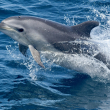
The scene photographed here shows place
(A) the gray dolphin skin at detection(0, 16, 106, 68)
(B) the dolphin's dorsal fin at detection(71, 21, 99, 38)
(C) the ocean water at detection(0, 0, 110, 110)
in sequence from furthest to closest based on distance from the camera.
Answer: (B) the dolphin's dorsal fin at detection(71, 21, 99, 38), (A) the gray dolphin skin at detection(0, 16, 106, 68), (C) the ocean water at detection(0, 0, 110, 110)

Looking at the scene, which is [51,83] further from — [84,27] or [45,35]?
[84,27]

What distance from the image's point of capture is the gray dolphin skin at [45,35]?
6859 millimetres

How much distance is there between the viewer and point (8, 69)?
785 centimetres

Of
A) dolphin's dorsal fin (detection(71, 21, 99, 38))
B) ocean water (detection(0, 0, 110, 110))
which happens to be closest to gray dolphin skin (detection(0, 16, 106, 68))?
dolphin's dorsal fin (detection(71, 21, 99, 38))

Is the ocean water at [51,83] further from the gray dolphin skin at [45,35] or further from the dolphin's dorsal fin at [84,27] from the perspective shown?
the dolphin's dorsal fin at [84,27]

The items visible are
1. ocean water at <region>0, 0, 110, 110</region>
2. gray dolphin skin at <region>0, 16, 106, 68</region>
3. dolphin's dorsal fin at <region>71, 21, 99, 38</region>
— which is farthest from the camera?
dolphin's dorsal fin at <region>71, 21, 99, 38</region>

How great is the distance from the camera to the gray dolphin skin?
686 centimetres

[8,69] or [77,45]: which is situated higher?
[77,45]

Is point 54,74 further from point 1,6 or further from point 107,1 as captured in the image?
point 107,1

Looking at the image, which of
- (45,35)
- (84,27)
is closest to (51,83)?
(45,35)

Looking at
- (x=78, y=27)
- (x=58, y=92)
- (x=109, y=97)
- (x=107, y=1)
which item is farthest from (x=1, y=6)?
(x=109, y=97)

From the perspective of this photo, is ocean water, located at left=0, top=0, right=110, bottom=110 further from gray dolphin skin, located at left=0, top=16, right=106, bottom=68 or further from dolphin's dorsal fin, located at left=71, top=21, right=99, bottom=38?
dolphin's dorsal fin, located at left=71, top=21, right=99, bottom=38

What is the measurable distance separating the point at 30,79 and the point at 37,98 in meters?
1.18

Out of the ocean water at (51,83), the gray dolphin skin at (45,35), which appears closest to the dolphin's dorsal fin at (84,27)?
the gray dolphin skin at (45,35)
